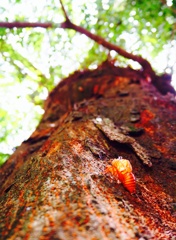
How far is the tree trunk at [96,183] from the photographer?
1.35 meters

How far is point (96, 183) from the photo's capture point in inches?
72.6

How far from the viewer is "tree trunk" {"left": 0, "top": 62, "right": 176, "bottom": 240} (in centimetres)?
135

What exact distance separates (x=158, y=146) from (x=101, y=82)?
3.49 meters

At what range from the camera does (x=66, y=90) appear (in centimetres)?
662

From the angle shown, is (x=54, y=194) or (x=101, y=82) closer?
(x=54, y=194)

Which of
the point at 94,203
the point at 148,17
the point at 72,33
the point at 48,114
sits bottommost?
the point at 94,203

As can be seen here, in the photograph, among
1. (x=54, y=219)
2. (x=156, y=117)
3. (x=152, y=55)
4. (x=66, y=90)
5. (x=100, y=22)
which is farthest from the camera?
(x=152, y=55)

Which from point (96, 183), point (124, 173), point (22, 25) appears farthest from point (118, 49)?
point (96, 183)

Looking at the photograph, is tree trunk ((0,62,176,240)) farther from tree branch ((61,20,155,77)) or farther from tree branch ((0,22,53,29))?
tree branch ((0,22,53,29))

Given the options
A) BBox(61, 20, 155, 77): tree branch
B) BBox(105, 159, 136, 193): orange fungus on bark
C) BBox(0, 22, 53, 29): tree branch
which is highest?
BBox(0, 22, 53, 29): tree branch

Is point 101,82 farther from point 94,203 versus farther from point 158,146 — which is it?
point 94,203

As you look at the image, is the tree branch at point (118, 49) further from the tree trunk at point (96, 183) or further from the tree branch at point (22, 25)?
the tree trunk at point (96, 183)

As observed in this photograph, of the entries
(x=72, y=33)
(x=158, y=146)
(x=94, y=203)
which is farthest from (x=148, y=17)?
(x=94, y=203)

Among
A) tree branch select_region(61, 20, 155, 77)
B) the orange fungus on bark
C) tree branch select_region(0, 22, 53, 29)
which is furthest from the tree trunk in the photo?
tree branch select_region(0, 22, 53, 29)
